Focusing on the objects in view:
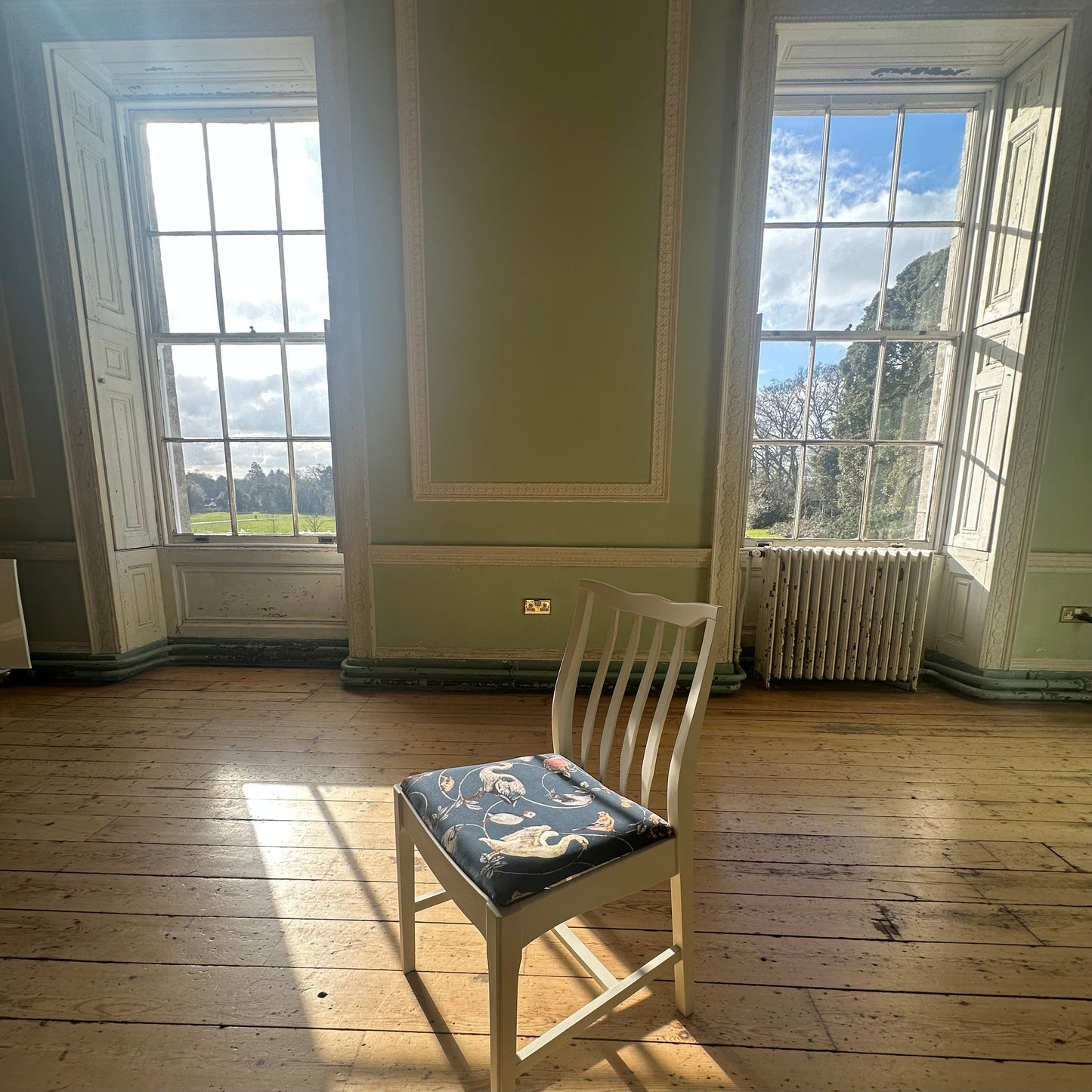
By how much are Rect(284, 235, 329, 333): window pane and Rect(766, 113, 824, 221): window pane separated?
2.51m

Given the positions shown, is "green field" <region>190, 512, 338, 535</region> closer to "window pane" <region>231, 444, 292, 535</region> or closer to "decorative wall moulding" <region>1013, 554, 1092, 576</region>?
"window pane" <region>231, 444, 292, 535</region>

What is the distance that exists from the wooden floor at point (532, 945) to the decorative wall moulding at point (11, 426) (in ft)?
4.32

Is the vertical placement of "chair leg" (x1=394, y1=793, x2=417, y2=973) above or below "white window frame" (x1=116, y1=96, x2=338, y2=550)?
below

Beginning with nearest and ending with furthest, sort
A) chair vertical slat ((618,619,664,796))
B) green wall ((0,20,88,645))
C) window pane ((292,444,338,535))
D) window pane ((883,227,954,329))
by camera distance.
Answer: chair vertical slat ((618,619,664,796)), green wall ((0,20,88,645)), window pane ((883,227,954,329)), window pane ((292,444,338,535))

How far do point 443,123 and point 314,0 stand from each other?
773mm

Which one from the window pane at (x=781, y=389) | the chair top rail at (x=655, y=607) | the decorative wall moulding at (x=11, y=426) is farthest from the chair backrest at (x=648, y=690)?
the decorative wall moulding at (x=11, y=426)

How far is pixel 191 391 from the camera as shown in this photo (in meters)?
3.06

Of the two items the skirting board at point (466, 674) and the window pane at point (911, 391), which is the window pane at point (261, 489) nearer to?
the skirting board at point (466, 674)

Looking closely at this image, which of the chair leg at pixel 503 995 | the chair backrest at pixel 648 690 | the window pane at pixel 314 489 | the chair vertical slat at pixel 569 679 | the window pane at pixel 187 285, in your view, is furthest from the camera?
the window pane at pixel 314 489

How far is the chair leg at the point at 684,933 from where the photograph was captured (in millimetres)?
1028

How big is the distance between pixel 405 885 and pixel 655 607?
33.0 inches

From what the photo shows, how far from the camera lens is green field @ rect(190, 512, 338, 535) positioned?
313 centimetres

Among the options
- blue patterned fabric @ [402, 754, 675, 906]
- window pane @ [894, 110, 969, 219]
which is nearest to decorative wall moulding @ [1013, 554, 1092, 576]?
window pane @ [894, 110, 969, 219]

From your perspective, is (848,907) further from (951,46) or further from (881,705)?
(951,46)
